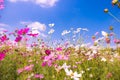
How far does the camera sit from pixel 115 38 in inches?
251

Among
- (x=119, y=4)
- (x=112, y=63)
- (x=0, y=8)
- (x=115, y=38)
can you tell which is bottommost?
(x=112, y=63)

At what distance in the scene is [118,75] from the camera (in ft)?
14.2

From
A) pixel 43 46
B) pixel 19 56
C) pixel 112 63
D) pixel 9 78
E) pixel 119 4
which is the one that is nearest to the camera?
pixel 119 4

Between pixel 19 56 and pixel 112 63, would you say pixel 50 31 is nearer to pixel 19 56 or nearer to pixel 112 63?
pixel 19 56

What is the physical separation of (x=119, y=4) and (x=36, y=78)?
1355mm

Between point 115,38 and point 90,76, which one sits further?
point 115,38

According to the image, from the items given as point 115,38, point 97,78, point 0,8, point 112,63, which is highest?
point 0,8

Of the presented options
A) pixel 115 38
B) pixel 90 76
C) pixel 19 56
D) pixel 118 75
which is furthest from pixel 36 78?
pixel 115 38

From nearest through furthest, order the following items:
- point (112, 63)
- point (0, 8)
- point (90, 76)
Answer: point (90, 76)
point (112, 63)
point (0, 8)

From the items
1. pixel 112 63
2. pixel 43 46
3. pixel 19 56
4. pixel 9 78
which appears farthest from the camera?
pixel 43 46

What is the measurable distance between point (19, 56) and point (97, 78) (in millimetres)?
2195

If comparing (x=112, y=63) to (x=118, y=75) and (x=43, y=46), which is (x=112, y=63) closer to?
(x=118, y=75)

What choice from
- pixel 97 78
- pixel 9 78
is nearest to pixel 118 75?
pixel 97 78

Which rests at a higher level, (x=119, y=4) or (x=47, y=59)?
(x=119, y=4)
